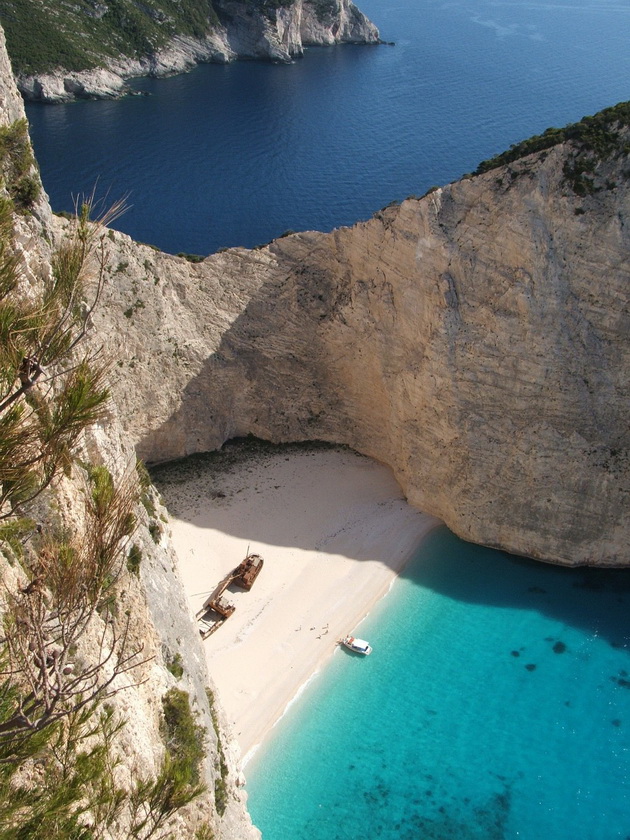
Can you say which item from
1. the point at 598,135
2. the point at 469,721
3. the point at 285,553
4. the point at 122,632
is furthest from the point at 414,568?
the point at 598,135

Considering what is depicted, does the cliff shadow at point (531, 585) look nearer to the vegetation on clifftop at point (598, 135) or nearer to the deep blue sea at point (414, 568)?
the deep blue sea at point (414, 568)

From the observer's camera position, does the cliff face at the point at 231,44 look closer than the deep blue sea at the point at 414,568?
No

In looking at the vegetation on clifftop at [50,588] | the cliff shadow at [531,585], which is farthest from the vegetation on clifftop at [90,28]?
the vegetation on clifftop at [50,588]

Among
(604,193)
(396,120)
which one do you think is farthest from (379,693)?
(396,120)

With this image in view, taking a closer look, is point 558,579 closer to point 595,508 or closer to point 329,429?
point 595,508

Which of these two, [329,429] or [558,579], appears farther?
[329,429]

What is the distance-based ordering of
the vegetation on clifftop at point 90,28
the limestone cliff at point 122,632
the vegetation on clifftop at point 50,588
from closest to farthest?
the vegetation on clifftop at point 50,588 → the limestone cliff at point 122,632 → the vegetation on clifftop at point 90,28
